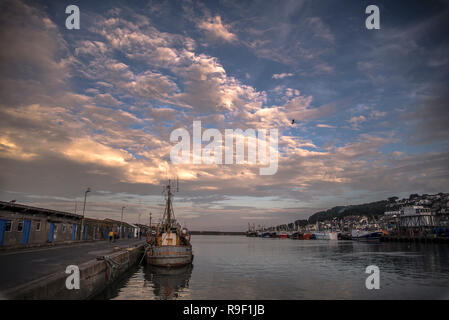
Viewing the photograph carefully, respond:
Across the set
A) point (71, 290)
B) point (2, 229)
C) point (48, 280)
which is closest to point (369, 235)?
point (2, 229)

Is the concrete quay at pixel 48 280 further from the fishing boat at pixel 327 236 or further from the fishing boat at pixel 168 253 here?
the fishing boat at pixel 327 236

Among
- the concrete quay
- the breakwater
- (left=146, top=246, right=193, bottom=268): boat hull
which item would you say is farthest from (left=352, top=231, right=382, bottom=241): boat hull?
the concrete quay

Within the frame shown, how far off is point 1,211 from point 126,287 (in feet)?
50.5

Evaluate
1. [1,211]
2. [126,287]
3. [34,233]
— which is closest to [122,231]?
[34,233]

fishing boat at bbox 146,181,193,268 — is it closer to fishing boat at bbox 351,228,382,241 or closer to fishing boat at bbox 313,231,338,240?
fishing boat at bbox 351,228,382,241

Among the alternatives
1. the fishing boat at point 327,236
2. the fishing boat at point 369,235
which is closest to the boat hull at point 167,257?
the fishing boat at point 369,235

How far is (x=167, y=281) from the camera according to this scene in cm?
2767

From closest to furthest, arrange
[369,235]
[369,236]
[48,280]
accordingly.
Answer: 1. [48,280]
2. [369,235]
3. [369,236]

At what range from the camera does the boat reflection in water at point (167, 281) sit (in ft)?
73.5

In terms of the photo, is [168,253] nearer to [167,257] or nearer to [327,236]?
[167,257]

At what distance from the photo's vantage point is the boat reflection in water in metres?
22.4

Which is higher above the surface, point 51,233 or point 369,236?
point 51,233
